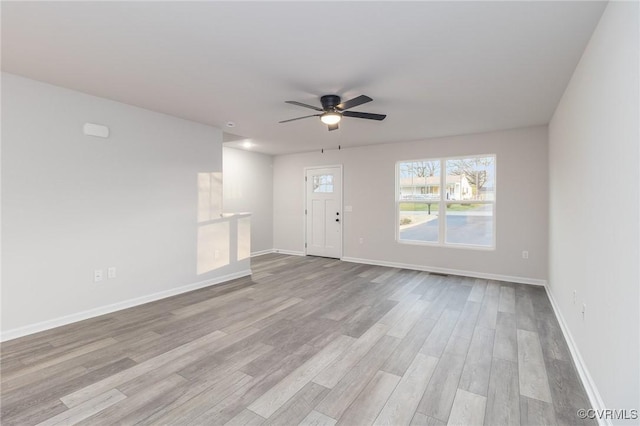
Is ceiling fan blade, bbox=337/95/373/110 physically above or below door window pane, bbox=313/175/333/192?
above

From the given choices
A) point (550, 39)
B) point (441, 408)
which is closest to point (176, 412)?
point (441, 408)

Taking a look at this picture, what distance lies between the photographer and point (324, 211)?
6.91 metres

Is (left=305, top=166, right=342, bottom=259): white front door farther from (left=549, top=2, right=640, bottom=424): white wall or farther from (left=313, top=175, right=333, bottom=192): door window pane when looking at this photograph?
(left=549, top=2, right=640, bottom=424): white wall

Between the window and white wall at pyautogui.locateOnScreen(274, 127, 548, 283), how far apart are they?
0.14m

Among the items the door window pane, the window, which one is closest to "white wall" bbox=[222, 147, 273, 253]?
the door window pane

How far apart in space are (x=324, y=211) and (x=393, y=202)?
5.52 ft

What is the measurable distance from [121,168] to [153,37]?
2.02 meters

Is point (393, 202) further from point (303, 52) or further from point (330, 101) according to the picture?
point (303, 52)

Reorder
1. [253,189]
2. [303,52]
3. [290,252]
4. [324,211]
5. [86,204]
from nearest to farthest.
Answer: [303,52] < [86,204] < [324,211] < [253,189] < [290,252]

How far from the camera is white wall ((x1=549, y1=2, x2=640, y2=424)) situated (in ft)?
4.65

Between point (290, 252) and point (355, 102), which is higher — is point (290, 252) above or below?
below

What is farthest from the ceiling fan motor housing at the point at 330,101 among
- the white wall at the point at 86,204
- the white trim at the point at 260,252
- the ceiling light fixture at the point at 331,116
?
the white trim at the point at 260,252

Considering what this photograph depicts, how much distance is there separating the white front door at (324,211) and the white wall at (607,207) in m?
4.35

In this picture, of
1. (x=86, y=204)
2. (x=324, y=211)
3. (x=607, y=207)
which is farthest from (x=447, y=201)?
(x=86, y=204)
